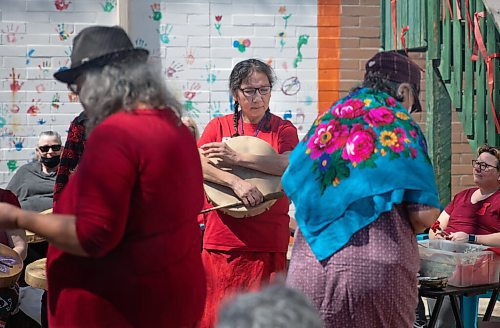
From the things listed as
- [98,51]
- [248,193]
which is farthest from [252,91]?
[98,51]

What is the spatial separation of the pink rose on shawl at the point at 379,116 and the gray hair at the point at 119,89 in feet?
2.56

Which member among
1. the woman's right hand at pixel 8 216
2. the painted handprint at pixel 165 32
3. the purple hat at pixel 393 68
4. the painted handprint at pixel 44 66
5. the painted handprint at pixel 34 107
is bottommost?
the woman's right hand at pixel 8 216

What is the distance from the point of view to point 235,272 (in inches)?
170

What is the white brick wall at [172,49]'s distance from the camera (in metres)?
7.17

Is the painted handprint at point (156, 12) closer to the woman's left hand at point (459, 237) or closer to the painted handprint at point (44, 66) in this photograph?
the painted handprint at point (44, 66)

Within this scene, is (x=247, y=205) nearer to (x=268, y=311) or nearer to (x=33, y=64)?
(x=268, y=311)

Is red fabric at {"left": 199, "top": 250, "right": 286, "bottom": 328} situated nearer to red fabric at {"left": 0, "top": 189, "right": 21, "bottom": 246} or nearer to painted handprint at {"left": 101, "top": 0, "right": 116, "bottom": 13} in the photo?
red fabric at {"left": 0, "top": 189, "right": 21, "bottom": 246}

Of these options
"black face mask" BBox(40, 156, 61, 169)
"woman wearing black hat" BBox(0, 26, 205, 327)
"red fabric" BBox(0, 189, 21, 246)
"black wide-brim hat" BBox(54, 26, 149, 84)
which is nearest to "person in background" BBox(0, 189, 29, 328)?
"red fabric" BBox(0, 189, 21, 246)

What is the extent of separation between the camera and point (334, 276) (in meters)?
3.07

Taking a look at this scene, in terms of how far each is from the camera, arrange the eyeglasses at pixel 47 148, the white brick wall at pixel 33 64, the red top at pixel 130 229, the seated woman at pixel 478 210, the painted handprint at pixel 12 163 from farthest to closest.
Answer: the painted handprint at pixel 12 163, the white brick wall at pixel 33 64, the eyeglasses at pixel 47 148, the seated woman at pixel 478 210, the red top at pixel 130 229

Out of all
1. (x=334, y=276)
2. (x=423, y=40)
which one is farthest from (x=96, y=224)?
(x=423, y=40)

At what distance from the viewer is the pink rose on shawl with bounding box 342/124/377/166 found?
2.99m

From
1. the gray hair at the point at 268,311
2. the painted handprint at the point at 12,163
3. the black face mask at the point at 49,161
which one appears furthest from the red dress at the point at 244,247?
the painted handprint at the point at 12,163

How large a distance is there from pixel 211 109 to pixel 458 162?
2120 millimetres
